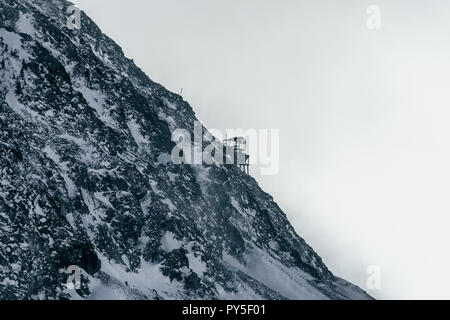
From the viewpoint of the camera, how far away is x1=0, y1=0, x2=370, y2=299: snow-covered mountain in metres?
127

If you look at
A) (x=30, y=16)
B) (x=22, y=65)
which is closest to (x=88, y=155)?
(x=22, y=65)

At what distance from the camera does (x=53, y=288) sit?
121 m

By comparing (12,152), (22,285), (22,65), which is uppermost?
(22,65)

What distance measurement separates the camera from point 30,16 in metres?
182

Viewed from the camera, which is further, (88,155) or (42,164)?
(88,155)

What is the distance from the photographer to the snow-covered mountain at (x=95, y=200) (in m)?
127

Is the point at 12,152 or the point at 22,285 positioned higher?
the point at 12,152

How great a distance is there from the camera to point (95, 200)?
154 meters

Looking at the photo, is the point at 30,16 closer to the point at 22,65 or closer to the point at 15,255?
the point at 22,65

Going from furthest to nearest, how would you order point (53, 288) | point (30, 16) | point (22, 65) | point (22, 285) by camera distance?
point (30, 16) → point (22, 65) → point (53, 288) → point (22, 285)
